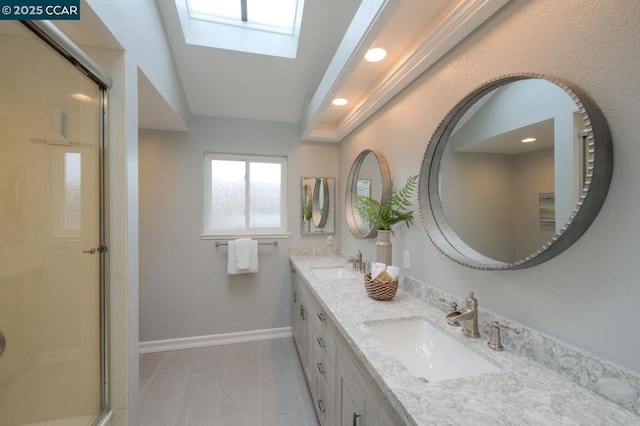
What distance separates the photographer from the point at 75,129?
1194mm

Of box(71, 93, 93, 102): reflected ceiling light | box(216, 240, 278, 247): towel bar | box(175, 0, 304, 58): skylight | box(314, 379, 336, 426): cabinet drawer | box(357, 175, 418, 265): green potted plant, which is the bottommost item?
box(314, 379, 336, 426): cabinet drawer

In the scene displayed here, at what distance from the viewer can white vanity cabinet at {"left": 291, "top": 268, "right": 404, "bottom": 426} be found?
33.4 inches

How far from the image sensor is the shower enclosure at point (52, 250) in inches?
45.3

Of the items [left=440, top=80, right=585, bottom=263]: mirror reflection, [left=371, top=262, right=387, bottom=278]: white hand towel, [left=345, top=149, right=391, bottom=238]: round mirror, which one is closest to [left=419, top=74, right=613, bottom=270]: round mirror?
[left=440, top=80, right=585, bottom=263]: mirror reflection

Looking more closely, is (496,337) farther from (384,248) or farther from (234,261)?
(234,261)

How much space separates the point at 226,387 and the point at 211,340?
0.75 m

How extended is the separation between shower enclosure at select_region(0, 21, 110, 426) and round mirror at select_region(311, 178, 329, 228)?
195 cm

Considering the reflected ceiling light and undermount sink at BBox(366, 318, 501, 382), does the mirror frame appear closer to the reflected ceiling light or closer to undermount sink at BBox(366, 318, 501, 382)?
undermount sink at BBox(366, 318, 501, 382)

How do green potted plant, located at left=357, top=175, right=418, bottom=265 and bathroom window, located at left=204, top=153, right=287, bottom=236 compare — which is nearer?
green potted plant, located at left=357, top=175, right=418, bottom=265

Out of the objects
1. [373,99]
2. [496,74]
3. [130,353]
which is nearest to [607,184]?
[496,74]

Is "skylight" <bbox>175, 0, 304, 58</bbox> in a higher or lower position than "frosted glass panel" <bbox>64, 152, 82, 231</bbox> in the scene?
higher

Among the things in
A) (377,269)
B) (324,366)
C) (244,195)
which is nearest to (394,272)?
(377,269)

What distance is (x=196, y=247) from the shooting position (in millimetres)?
2627

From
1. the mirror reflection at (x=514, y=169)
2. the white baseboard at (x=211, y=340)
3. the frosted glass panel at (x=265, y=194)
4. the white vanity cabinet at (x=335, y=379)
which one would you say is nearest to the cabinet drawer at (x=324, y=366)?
the white vanity cabinet at (x=335, y=379)
